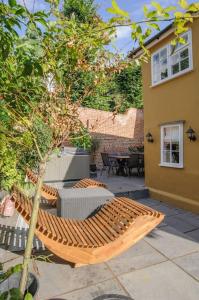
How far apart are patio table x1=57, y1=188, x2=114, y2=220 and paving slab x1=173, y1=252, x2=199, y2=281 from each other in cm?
200

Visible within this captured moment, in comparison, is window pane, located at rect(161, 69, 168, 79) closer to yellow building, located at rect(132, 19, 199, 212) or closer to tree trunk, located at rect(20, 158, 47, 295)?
yellow building, located at rect(132, 19, 199, 212)

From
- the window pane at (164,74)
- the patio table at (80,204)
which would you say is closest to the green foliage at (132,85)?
the window pane at (164,74)

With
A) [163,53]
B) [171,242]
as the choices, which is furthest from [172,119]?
[171,242]

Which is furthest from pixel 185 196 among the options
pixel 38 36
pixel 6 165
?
pixel 38 36

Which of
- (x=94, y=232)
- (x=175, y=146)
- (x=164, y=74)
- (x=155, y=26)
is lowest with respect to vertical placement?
(x=94, y=232)

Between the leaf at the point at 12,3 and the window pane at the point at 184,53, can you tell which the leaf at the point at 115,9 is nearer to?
the leaf at the point at 12,3

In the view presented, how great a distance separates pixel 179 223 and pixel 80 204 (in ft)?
9.56

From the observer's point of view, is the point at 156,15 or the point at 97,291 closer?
the point at 156,15

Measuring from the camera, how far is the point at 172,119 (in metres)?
9.34

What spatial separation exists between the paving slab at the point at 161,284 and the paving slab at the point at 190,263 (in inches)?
4.5

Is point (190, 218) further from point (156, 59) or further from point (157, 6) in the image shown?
point (157, 6)

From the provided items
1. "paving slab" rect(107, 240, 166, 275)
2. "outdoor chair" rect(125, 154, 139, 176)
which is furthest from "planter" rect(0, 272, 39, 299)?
"outdoor chair" rect(125, 154, 139, 176)

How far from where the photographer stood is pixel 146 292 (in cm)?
374

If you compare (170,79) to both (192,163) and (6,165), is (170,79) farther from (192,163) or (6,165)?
(6,165)
